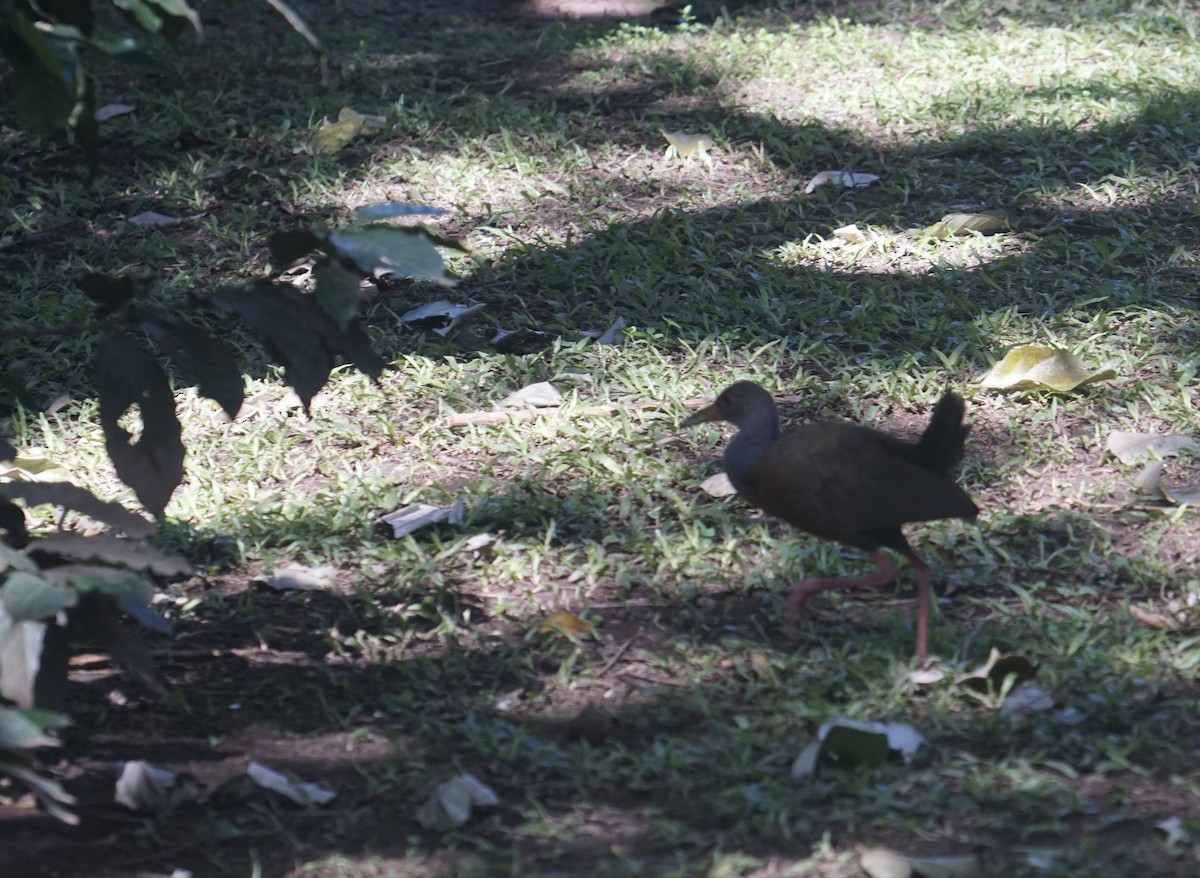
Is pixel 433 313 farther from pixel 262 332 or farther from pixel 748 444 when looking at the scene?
pixel 262 332

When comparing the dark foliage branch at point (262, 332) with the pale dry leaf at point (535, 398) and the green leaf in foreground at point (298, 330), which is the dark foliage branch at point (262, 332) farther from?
the pale dry leaf at point (535, 398)

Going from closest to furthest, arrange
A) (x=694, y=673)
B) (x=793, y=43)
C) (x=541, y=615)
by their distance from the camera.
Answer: (x=694, y=673)
(x=541, y=615)
(x=793, y=43)

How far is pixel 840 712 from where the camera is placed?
119 inches

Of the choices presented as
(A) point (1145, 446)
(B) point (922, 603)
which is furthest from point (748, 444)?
(A) point (1145, 446)

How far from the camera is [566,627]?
3406 mm

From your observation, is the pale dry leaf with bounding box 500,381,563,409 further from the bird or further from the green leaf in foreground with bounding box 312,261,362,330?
the green leaf in foreground with bounding box 312,261,362,330

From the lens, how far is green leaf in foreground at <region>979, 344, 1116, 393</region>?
4414mm

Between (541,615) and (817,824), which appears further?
(541,615)

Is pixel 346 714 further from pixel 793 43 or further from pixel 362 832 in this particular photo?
pixel 793 43

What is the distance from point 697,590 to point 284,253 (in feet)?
4.79

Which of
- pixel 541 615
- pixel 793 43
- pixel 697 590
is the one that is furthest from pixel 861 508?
pixel 793 43

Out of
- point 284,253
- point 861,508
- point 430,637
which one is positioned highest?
point 284,253

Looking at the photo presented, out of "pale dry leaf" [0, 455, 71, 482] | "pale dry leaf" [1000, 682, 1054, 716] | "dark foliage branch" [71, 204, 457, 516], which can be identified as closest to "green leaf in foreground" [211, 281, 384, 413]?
"dark foliage branch" [71, 204, 457, 516]

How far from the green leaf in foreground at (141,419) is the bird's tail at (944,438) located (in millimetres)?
1726
